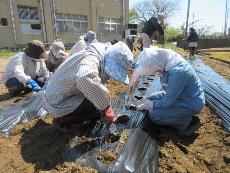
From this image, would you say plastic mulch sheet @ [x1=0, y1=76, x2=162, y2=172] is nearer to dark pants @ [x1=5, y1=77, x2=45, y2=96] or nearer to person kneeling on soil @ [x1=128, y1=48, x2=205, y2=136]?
person kneeling on soil @ [x1=128, y1=48, x2=205, y2=136]

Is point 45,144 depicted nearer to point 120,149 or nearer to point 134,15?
point 120,149

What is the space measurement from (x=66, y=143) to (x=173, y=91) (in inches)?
47.5

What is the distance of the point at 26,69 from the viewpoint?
207 inches

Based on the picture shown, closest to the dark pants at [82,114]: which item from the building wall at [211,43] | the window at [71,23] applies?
the window at [71,23]

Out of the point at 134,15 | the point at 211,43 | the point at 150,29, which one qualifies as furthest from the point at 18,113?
the point at 134,15

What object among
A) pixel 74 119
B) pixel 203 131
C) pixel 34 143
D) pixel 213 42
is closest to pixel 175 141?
pixel 203 131

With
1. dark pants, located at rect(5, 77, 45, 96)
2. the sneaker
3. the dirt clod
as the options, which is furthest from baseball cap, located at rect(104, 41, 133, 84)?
dark pants, located at rect(5, 77, 45, 96)

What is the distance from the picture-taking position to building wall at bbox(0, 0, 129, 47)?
17.4 metres

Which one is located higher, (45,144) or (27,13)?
(27,13)

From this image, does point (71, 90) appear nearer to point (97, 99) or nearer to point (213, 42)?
point (97, 99)

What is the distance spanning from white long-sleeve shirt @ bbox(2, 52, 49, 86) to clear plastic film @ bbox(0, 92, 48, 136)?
0.57 metres

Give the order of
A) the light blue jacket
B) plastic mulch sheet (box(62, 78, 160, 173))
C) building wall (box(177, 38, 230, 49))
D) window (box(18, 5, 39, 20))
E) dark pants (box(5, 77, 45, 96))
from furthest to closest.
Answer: building wall (box(177, 38, 230, 49))
window (box(18, 5, 39, 20))
dark pants (box(5, 77, 45, 96))
the light blue jacket
plastic mulch sheet (box(62, 78, 160, 173))

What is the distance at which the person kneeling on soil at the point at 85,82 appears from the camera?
2629 mm

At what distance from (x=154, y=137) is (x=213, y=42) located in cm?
2810
